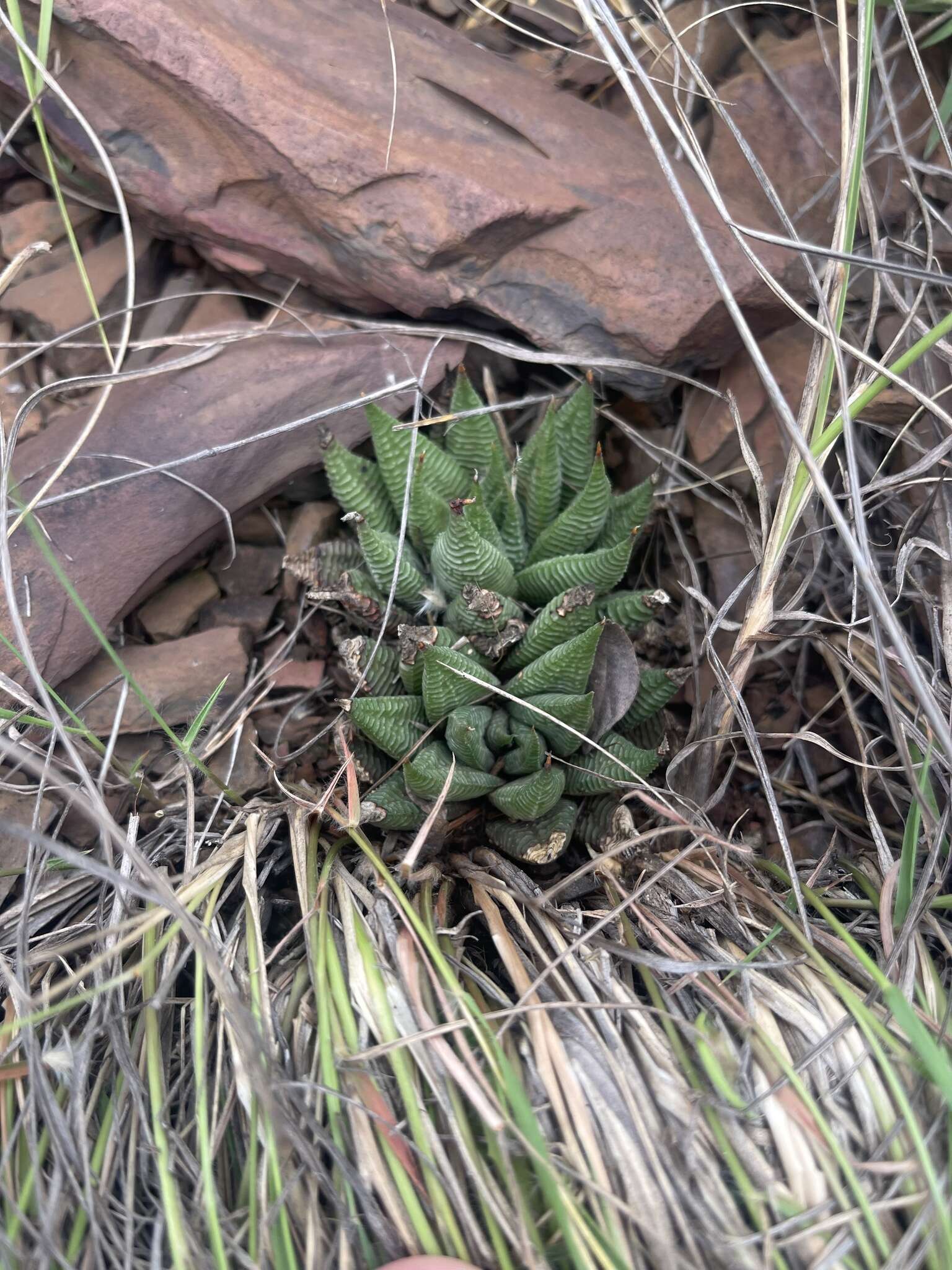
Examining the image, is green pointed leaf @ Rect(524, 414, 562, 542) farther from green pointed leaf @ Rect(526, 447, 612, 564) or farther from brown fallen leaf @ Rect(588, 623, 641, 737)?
brown fallen leaf @ Rect(588, 623, 641, 737)

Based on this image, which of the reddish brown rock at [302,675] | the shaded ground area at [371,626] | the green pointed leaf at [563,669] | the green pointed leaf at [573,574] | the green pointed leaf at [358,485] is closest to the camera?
the shaded ground area at [371,626]

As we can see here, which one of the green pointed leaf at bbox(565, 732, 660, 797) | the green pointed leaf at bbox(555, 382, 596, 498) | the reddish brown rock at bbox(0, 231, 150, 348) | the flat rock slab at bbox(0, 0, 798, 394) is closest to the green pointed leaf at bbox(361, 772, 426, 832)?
the green pointed leaf at bbox(565, 732, 660, 797)

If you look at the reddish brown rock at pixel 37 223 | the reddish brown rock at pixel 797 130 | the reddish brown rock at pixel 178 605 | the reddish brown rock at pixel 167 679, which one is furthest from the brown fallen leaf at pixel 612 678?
the reddish brown rock at pixel 37 223

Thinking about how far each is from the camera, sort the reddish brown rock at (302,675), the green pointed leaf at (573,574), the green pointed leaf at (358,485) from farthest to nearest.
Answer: the reddish brown rock at (302,675), the green pointed leaf at (358,485), the green pointed leaf at (573,574)

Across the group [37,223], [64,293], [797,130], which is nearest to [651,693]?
[797,130]

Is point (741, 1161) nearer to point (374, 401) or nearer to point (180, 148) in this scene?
point (374, 401)

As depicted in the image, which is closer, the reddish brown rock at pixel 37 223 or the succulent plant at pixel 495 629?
the succulent plant at pixel 495 629

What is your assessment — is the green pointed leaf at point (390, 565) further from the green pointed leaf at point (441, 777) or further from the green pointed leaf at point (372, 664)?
the green pointed leaf at point (441, 777)

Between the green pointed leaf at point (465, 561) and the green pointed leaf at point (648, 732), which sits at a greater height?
the green pointed leaf at point (465, 561)

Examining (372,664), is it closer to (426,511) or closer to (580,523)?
(426,511)
